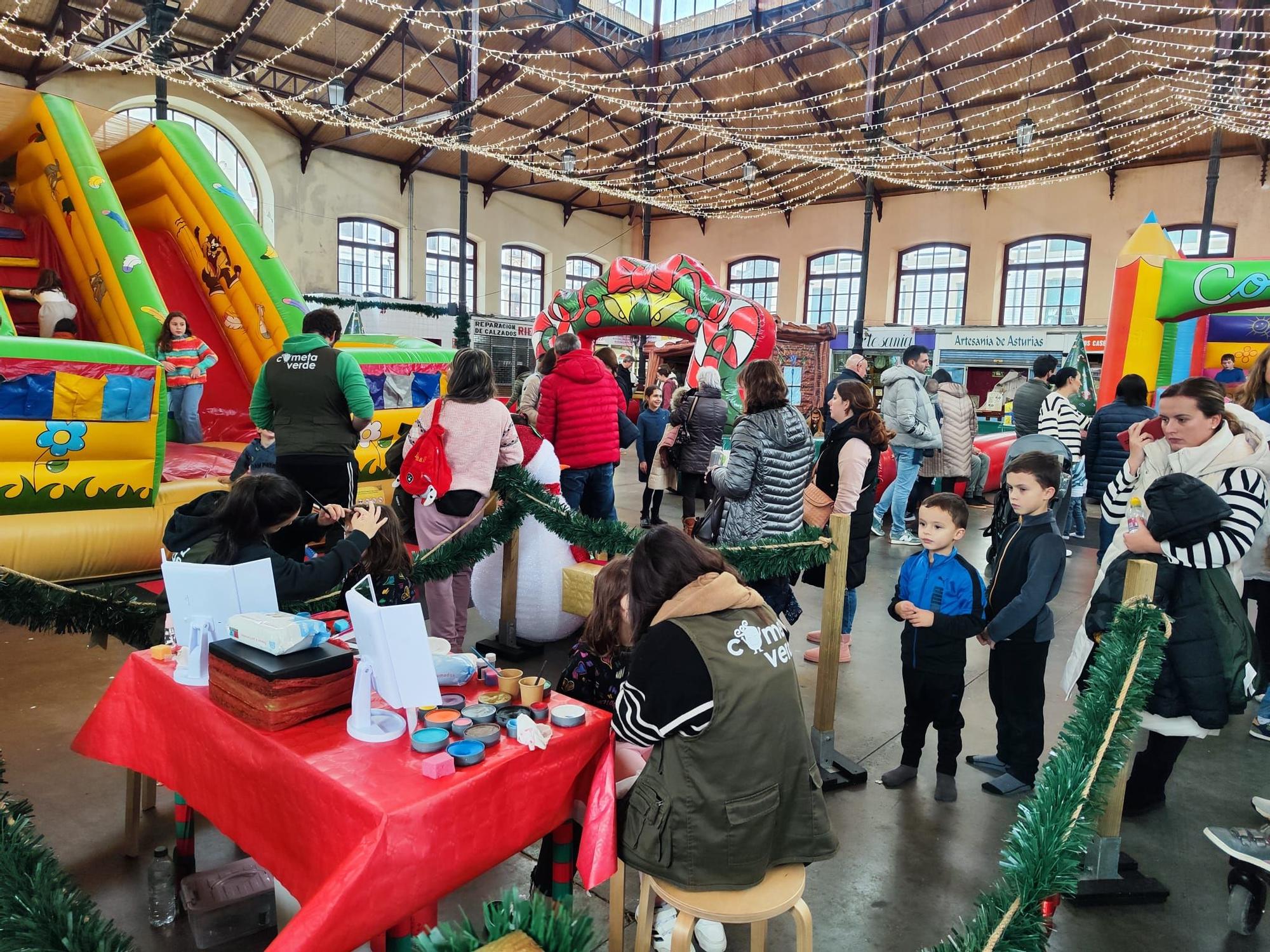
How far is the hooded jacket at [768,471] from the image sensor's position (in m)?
3.28

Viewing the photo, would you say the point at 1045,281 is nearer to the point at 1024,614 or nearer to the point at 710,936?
the point at 1024,614

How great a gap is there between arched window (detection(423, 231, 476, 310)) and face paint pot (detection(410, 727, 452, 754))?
62.9 ft

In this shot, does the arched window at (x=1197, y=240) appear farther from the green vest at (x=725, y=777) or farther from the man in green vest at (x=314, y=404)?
the green vest at (x=725, y=777)

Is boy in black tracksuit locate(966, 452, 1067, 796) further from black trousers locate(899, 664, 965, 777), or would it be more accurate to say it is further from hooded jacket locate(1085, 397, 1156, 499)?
hooded jacket locate(1085, 397, 1156, 499)

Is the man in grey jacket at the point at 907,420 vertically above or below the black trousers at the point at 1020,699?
above

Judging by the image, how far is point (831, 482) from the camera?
365 cm

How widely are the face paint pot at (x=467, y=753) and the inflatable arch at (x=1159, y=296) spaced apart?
8501mm

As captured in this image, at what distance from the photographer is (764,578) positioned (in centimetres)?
278

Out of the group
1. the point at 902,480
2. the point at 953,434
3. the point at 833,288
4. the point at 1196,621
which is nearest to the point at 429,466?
the point at 1196,621

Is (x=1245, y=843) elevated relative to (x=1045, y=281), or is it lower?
lower

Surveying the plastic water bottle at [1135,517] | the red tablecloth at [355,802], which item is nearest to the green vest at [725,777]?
the red tablecloth at [355,802]

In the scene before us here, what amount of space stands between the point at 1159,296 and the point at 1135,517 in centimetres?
683

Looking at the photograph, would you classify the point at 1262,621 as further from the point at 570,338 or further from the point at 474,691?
the point at 570,338

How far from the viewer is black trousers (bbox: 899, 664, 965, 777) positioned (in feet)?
8.56
